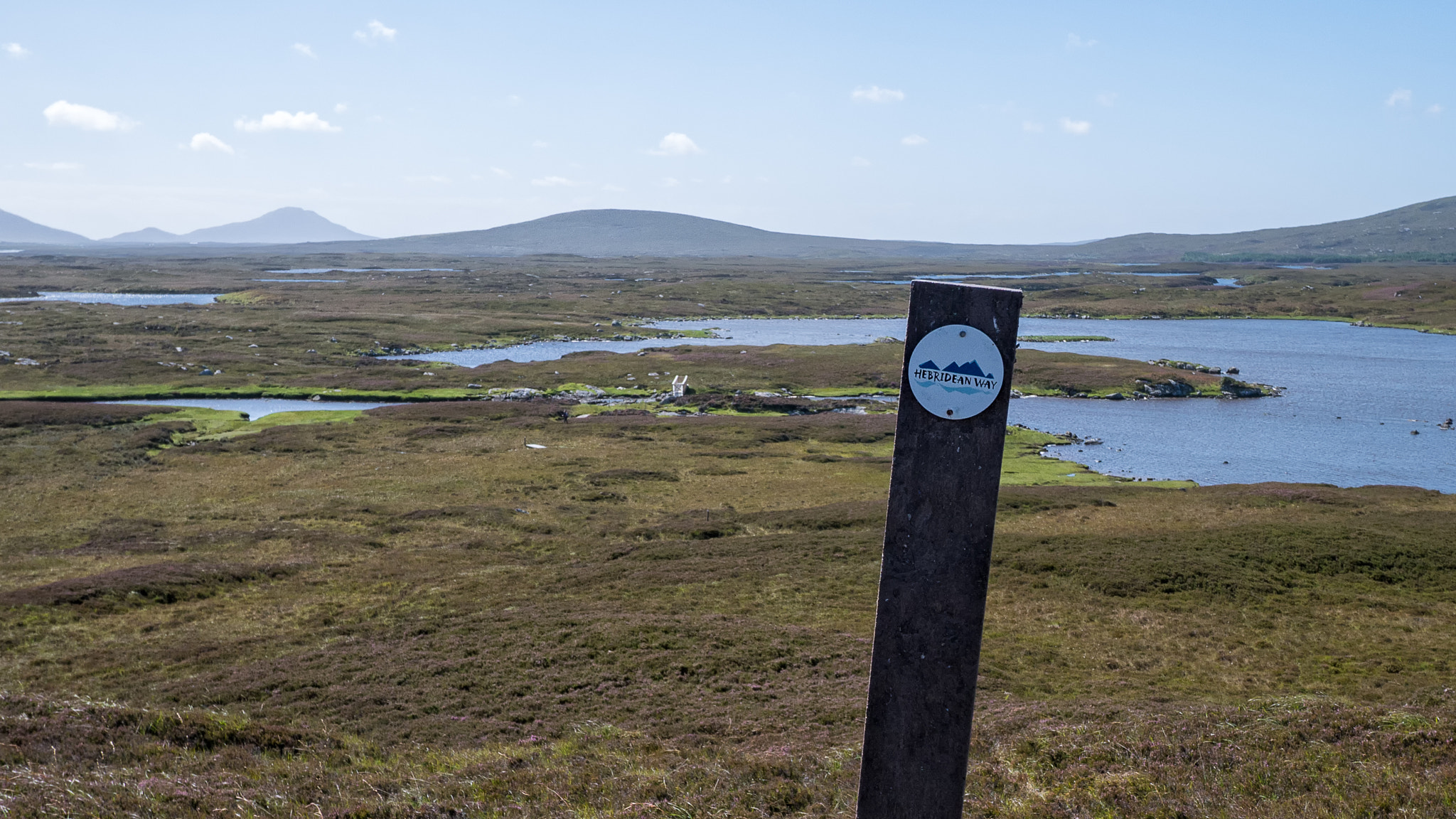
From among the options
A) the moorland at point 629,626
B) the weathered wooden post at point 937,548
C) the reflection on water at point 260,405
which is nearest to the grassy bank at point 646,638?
the moorland at point 629,626

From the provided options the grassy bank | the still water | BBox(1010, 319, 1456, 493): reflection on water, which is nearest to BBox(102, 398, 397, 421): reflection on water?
the grassy bank

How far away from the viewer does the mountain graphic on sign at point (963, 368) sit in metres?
5.45

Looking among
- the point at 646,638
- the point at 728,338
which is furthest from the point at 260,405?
the point at 646,638

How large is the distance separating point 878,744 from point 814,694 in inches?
567

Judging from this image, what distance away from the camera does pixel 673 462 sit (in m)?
60.8

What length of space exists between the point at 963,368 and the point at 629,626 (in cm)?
2188

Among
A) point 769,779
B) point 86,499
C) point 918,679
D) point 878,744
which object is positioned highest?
point 918,679

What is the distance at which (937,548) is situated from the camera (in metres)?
5.63

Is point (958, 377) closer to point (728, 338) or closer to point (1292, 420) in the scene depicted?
point (1292, 420)

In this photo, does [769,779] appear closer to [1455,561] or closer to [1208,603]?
[1208,603]

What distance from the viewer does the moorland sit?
11.5 m

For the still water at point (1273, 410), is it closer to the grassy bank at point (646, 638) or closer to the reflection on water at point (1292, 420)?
the reflection on water at point (1292, 420)

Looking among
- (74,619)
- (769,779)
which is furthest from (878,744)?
(74,619)

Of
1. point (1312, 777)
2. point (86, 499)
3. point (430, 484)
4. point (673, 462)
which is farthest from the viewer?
point (673, 462)
